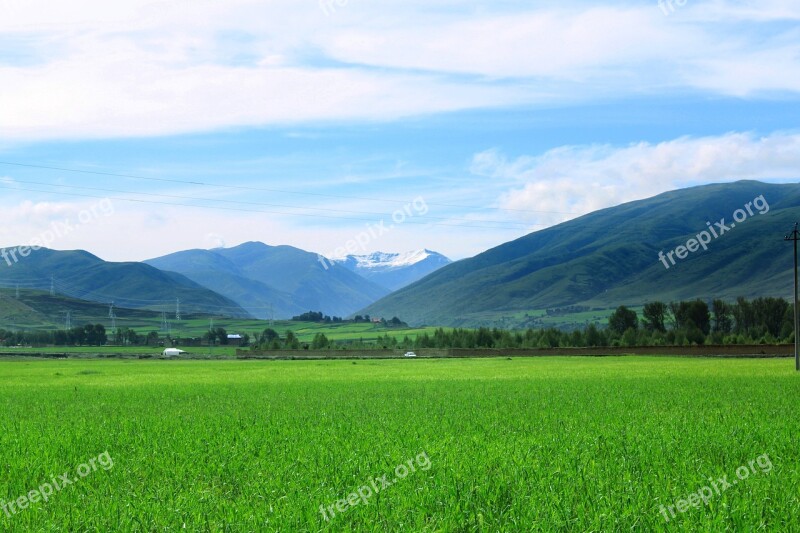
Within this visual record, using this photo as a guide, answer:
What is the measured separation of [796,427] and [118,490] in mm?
19155

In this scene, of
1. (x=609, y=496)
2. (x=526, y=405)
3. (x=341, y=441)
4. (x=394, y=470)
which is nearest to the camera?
(x=609, y=496)

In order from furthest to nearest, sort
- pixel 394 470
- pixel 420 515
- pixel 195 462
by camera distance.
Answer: pixel 195 462 → pixel 394 470 → pixel 420 515

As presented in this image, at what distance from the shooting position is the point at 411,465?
56.5ft

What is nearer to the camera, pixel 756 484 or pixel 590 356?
pixel 756 484

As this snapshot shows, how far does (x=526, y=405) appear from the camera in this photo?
33188mm

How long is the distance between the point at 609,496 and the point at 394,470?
190 inches

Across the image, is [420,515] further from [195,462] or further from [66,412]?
[66,412]

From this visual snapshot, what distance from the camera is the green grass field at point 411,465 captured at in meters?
13.1

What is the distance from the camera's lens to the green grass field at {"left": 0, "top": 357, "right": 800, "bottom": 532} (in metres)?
13.1

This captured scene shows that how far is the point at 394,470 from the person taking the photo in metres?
17.1

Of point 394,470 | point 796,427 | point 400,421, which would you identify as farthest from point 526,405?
point 394,470

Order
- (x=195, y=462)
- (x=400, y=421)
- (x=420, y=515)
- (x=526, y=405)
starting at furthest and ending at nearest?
(x=526, y=405) < (x=400, y=421) < (x=195, y=462) < (x=420, y=515)

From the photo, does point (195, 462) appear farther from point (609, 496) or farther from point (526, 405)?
point (526, 405)

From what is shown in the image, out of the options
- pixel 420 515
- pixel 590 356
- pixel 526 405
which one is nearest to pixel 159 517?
pixel 420 515
